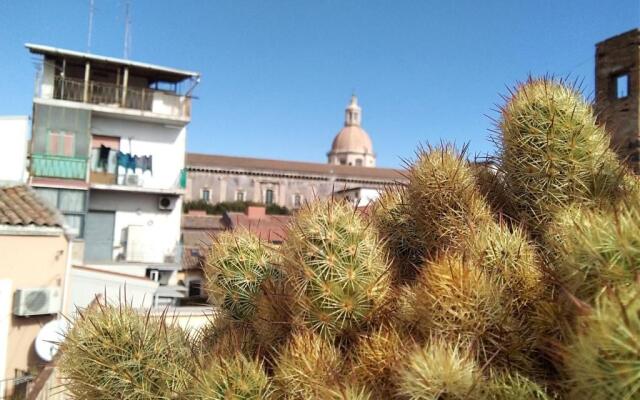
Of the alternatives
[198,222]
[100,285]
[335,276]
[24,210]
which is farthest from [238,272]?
[198,222]

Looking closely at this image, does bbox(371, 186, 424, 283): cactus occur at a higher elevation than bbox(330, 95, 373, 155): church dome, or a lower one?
lower

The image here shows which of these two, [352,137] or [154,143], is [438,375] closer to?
[154,143]

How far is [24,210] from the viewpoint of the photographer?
29.6ft

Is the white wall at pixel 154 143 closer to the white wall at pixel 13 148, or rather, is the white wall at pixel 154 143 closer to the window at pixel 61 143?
the window at pixel 61 143

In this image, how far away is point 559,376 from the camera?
6.27 ft

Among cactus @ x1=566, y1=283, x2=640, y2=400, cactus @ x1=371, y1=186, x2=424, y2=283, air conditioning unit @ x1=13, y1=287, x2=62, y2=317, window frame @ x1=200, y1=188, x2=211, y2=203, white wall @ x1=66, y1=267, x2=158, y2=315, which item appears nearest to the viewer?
cactus @ x1=566, y1=283, x2=640, y2=400

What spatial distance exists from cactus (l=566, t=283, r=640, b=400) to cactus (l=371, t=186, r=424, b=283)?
1344 millimetres

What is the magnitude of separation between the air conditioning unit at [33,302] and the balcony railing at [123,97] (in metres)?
12.8

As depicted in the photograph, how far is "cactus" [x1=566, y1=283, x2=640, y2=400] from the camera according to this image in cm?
129

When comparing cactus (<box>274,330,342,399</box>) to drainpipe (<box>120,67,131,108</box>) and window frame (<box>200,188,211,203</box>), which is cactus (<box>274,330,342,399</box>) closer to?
drainpipe (<box>120,67,131,108</box>)

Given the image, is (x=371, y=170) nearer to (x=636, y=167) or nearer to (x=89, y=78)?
(x=89, y=78)

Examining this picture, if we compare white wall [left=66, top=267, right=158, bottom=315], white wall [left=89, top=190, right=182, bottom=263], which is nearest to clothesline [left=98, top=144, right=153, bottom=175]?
white wall [left=89, top=190, right=182, bottom=263]

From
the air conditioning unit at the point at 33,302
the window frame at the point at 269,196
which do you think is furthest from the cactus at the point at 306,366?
the window frame at the point at 269,196

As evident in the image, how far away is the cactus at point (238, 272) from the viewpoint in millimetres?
3387
